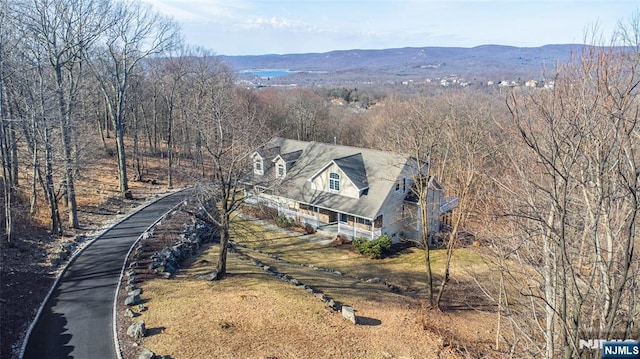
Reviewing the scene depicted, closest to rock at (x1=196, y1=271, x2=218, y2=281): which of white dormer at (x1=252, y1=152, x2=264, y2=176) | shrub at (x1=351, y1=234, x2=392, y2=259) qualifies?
shrub at (x1=351, y1=234, x2=392, y2=259)

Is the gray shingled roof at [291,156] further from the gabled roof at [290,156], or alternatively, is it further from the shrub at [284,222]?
the shrub at [284,222]

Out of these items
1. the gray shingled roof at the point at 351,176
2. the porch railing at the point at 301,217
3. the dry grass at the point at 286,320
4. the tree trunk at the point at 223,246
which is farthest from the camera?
the porch railing at the point at 301,217

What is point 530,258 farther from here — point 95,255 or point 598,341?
point 95,255

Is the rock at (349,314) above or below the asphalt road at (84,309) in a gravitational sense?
below

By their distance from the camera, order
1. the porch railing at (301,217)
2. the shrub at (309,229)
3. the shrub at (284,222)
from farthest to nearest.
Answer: the shrub at (284,222) < the porch railing at (301,217) < the shrub at (309,229)

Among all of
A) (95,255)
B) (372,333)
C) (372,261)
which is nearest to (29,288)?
(95,255)

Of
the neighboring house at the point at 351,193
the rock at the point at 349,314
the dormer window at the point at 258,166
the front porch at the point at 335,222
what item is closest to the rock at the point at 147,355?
the rock at the point at 349,314

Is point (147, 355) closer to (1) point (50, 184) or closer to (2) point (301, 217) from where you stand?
(1) point (50, 184)

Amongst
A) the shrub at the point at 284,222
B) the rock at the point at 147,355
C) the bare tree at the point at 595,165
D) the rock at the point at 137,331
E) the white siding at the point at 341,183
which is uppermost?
the bare tree at the point at 595,165
